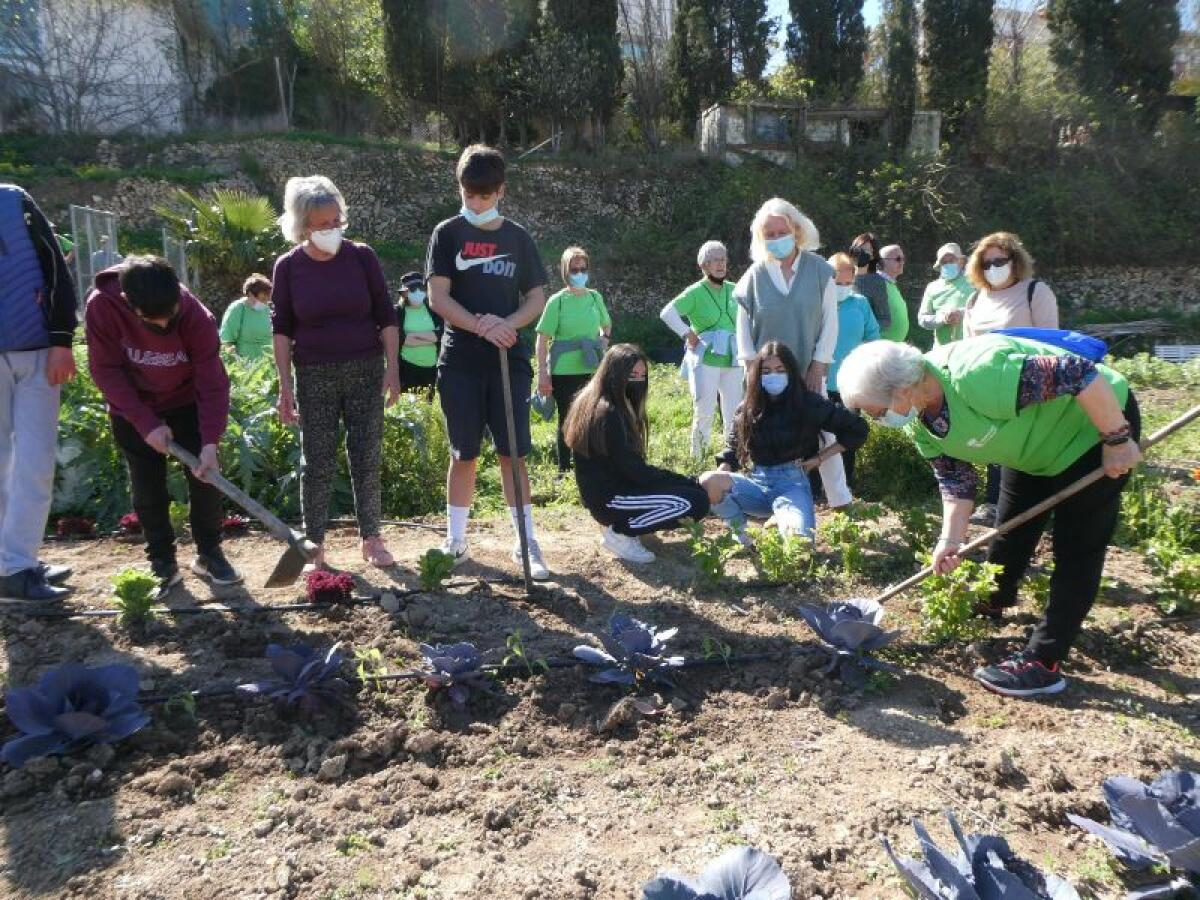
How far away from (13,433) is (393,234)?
15.8 meters

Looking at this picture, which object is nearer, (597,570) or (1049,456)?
(1049,456)

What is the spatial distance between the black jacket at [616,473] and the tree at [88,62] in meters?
19.1

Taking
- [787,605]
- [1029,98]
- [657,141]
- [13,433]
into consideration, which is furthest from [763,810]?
[1029,98]

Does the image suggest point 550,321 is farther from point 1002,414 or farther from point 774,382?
point 1002,414

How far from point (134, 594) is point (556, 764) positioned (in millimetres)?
1824

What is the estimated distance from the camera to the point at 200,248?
1372 cm

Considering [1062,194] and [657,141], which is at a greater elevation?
[657,141]

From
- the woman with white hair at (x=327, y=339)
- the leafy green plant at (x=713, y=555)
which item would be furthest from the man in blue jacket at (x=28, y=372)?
the leafy green plant at (x=713, y=555)

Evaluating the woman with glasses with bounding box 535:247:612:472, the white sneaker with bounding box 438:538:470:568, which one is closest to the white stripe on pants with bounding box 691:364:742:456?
the woman with glasses with bounding box 535:247:612:472

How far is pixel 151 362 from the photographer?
3520mm

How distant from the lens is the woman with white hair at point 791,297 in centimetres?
465

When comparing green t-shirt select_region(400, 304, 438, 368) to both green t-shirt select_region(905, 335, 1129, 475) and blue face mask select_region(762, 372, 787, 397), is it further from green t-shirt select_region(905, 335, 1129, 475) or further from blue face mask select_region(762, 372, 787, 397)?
green t-shirt select_region(905, 335, 1129, 475)

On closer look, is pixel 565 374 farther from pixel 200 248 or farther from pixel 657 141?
pixel 657 141

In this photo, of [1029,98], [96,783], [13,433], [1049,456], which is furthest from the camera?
[1029,98]
